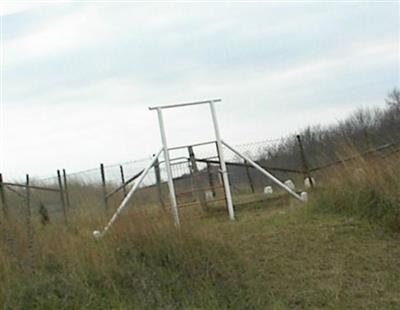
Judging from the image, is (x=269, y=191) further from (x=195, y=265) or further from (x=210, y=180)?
(x=195, y=265)

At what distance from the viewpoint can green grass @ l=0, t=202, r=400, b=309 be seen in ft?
22.7

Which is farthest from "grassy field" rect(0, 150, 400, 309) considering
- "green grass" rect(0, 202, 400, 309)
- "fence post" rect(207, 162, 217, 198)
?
"fence post" rect(207, 162, 217, 198)

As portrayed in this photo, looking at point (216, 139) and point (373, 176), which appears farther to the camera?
point (216, 139)

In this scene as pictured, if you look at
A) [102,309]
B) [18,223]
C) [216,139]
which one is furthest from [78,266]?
[216,139]

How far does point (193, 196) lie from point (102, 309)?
8.79 meters

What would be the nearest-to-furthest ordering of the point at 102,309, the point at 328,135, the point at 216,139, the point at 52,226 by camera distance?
the point at 102,309, the point at 52,226, the point at 216,139, the point at 328,135

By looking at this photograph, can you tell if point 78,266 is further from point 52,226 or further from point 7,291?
point 52,226

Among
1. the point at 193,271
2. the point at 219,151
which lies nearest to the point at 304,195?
the point at 219,151

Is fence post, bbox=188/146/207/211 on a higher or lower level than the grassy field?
higher

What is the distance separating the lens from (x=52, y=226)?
9672 millimetres

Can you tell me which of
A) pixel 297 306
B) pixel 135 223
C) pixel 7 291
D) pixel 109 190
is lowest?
pixel 297 306

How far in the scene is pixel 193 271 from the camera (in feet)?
24.7

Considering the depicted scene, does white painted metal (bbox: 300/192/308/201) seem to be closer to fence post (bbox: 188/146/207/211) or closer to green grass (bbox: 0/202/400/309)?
fence post (bbox: 188/146/207/211)

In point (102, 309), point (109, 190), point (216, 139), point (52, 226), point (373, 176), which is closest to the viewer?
point (102, 309)
